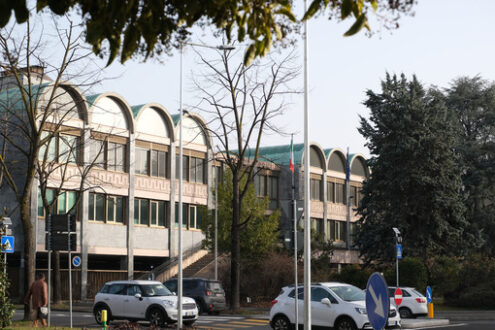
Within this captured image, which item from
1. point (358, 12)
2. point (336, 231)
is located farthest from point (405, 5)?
point (336, 231)

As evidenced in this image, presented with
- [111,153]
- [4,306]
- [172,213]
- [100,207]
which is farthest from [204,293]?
[172,213]

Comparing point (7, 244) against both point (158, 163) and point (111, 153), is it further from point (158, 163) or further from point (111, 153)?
point (158, 163)

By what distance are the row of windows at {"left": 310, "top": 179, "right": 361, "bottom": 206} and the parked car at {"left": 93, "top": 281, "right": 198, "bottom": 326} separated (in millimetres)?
40060

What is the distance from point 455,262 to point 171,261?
1932 cm

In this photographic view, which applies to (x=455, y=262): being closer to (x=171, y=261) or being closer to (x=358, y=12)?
(x=171, y=261)

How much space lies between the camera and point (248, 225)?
44.2m

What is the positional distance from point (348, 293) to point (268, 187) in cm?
4034

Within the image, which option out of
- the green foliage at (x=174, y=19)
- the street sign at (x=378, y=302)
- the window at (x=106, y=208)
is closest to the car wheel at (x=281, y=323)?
the street sign at (x=378, y=302)

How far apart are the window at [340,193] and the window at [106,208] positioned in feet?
82.2

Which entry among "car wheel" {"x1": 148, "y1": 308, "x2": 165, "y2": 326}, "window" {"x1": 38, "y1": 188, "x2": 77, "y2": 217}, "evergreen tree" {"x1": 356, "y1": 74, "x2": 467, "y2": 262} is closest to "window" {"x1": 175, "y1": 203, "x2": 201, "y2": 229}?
"window" {"x1": 38, "y1": 188, "x2": 77, "y2": 217}

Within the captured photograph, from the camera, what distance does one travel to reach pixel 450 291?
41875 millimetres

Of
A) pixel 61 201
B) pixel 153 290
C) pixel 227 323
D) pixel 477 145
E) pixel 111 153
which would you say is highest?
pixel 477 145

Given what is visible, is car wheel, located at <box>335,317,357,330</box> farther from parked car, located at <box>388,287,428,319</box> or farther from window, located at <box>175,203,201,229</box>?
window, located at <box>175,203,201,229</box>

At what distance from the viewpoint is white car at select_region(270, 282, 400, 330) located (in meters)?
21.2
